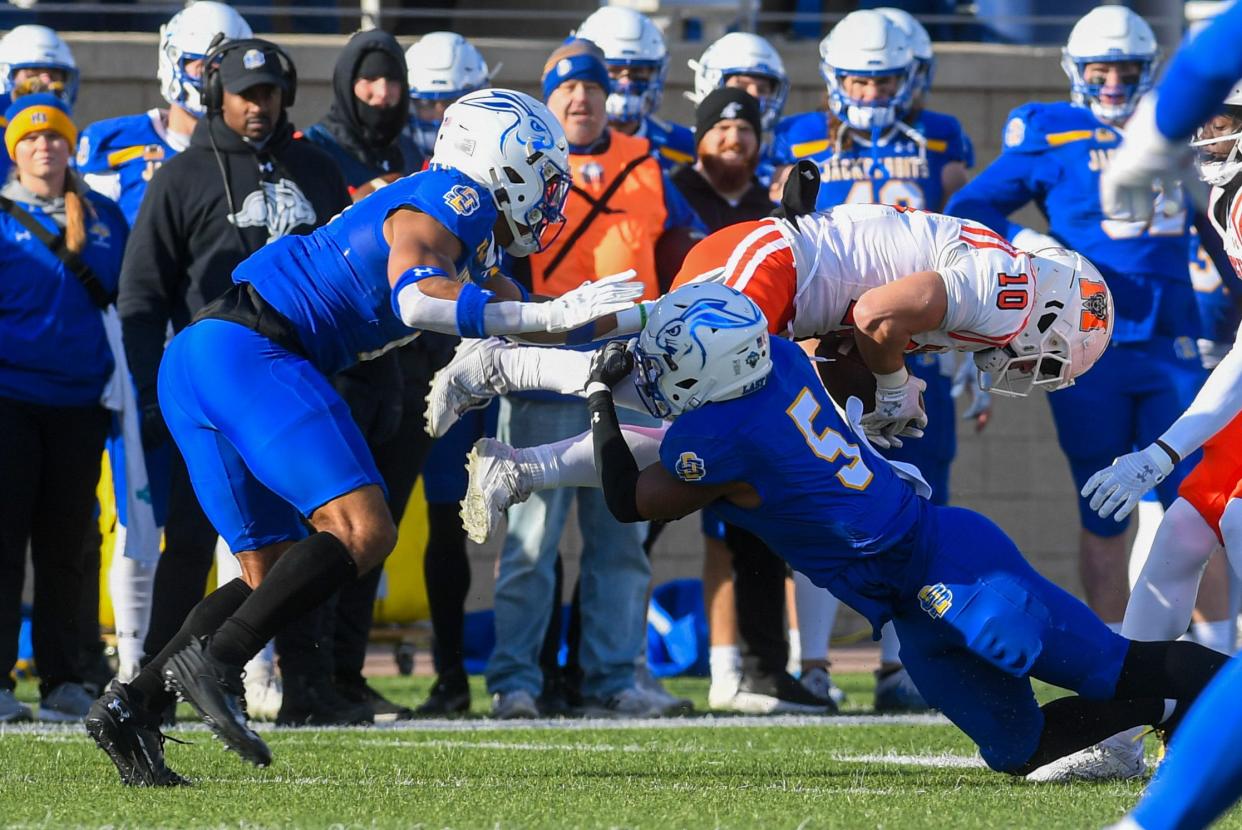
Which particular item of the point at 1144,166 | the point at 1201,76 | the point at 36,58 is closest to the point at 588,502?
the point at 36,58

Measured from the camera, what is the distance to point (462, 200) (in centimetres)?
446

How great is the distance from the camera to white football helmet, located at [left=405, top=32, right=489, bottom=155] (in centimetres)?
727

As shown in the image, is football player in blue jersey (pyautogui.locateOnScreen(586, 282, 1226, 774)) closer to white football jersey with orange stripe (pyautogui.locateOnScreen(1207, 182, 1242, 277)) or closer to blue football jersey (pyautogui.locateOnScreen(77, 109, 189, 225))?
white football jersey with orange stripe (pyautogui.locateOnScreen(1207, 182, 1242, 277))

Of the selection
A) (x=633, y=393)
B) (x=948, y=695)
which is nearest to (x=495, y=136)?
(x=633, y=393)

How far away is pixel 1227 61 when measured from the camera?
2861 millimetres

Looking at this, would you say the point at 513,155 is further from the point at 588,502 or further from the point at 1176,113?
the point at 588,502

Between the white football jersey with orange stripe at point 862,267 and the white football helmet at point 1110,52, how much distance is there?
8.29 feet

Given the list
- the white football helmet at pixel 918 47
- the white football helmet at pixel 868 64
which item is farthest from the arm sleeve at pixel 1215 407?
the white football helmet at pixel 918 47

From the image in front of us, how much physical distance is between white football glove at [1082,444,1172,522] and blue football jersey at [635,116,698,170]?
335 cm

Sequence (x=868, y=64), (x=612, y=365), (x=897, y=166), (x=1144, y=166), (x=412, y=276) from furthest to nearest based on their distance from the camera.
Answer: (x=868, y=64) → (x=897, y=166) → (x=612, y=365) → (x=412, y=276) → (x=1144, y=166)

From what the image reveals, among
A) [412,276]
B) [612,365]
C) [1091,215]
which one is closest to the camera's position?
[412,276]

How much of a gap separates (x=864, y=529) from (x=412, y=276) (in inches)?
43.8

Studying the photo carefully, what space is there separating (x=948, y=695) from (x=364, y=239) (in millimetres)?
1647

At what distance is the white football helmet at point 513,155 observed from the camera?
179 inches
